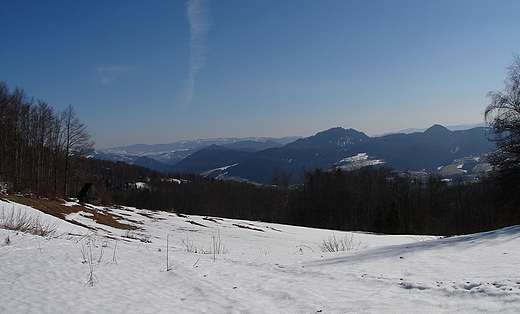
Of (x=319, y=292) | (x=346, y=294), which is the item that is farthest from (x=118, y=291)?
(x=346, y=294)

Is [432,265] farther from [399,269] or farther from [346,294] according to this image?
[346,294]

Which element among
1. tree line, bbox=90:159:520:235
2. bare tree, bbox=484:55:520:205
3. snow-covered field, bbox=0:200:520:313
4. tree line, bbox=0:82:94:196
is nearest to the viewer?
snow-covered field, bbox=0:200:520:313

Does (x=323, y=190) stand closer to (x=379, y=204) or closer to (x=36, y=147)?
(x=379, y=204)

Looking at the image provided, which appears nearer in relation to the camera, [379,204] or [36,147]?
[36,147]

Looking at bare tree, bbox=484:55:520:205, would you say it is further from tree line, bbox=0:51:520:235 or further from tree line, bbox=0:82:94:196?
tree line, bbox=0:82:94:196

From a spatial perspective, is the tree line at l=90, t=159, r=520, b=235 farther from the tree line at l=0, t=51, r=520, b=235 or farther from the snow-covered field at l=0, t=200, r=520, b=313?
the snow-covered field at l=0, t=200, r=520, b=313

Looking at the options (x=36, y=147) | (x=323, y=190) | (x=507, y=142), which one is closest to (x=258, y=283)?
(x=507, y=142)

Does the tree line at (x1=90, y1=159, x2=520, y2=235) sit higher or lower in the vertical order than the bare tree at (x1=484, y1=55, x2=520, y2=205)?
lower

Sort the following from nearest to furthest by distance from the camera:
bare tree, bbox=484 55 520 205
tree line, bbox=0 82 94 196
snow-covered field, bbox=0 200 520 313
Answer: snow-covered field, bbox=0 200 520 313, bare tree, bbox=484 55 520 205, tree line, bbox=0 82 94 196

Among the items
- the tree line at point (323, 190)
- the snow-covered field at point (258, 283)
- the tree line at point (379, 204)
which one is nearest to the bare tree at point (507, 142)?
the tree line at point (323, 190)

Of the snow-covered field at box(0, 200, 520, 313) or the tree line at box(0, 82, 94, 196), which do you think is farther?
the tree line at box(0, 82, 94, 196)

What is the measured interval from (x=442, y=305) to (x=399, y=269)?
7.36 ft

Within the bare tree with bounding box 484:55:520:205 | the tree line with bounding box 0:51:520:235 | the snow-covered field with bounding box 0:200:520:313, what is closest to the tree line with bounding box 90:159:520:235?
the tree line with bounding box 0:51:520:235

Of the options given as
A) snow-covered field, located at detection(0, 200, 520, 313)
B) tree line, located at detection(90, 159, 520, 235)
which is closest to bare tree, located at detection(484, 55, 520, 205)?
snow-covered field, located at detection(0, 200, 520, 313)
